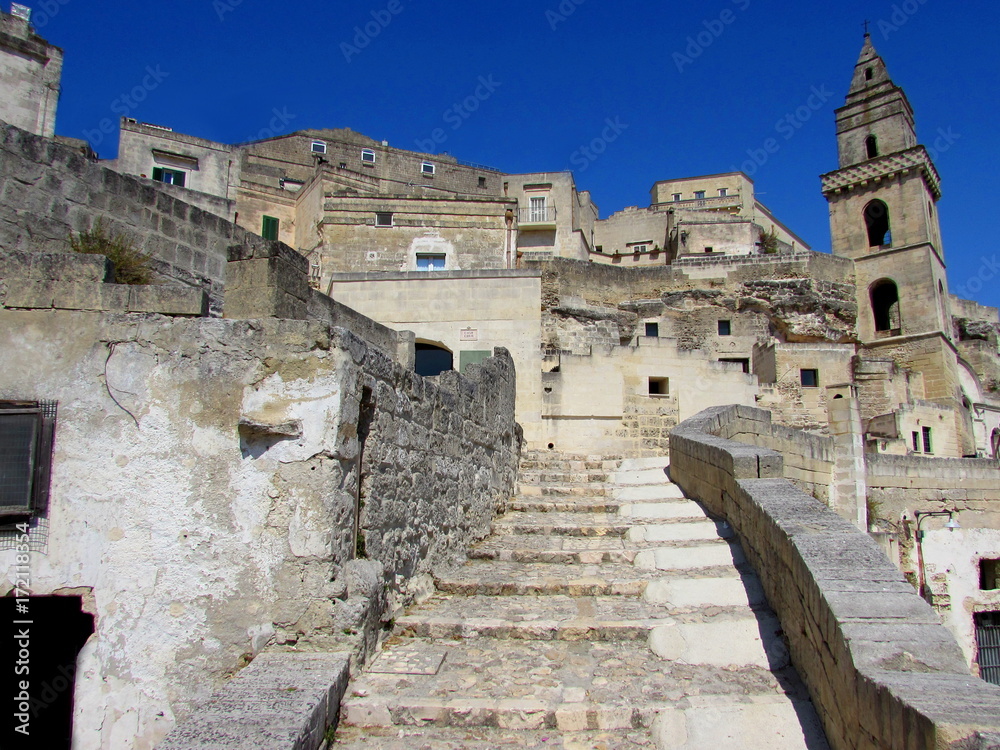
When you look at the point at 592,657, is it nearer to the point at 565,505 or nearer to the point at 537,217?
the point at 565,505

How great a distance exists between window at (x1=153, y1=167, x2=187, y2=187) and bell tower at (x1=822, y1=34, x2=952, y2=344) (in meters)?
31.4

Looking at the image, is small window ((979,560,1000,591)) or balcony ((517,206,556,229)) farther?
balcony ((517,206,556,229))

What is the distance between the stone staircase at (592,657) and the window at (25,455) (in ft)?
6.58

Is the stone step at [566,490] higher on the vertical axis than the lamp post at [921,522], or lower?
higher

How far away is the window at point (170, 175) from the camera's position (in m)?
26.2

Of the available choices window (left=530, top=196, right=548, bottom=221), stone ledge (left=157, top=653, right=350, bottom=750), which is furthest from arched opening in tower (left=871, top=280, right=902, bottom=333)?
stone ledge (left=157, top=653, right=350, bottom=750)

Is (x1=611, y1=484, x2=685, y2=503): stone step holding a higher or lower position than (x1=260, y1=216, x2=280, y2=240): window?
lower

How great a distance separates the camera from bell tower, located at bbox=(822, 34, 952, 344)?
33.5 meters

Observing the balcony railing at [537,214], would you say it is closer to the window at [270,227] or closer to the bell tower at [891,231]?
the window at [270,227]

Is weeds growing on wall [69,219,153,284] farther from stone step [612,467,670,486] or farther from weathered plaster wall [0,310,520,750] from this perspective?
stone step [612,467,670,486]

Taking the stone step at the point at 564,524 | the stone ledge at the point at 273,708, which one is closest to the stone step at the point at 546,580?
the stone step at the point at 564,524

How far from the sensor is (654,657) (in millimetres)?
4051

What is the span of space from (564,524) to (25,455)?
4.73 metres

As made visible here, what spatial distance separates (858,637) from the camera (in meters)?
2.94
